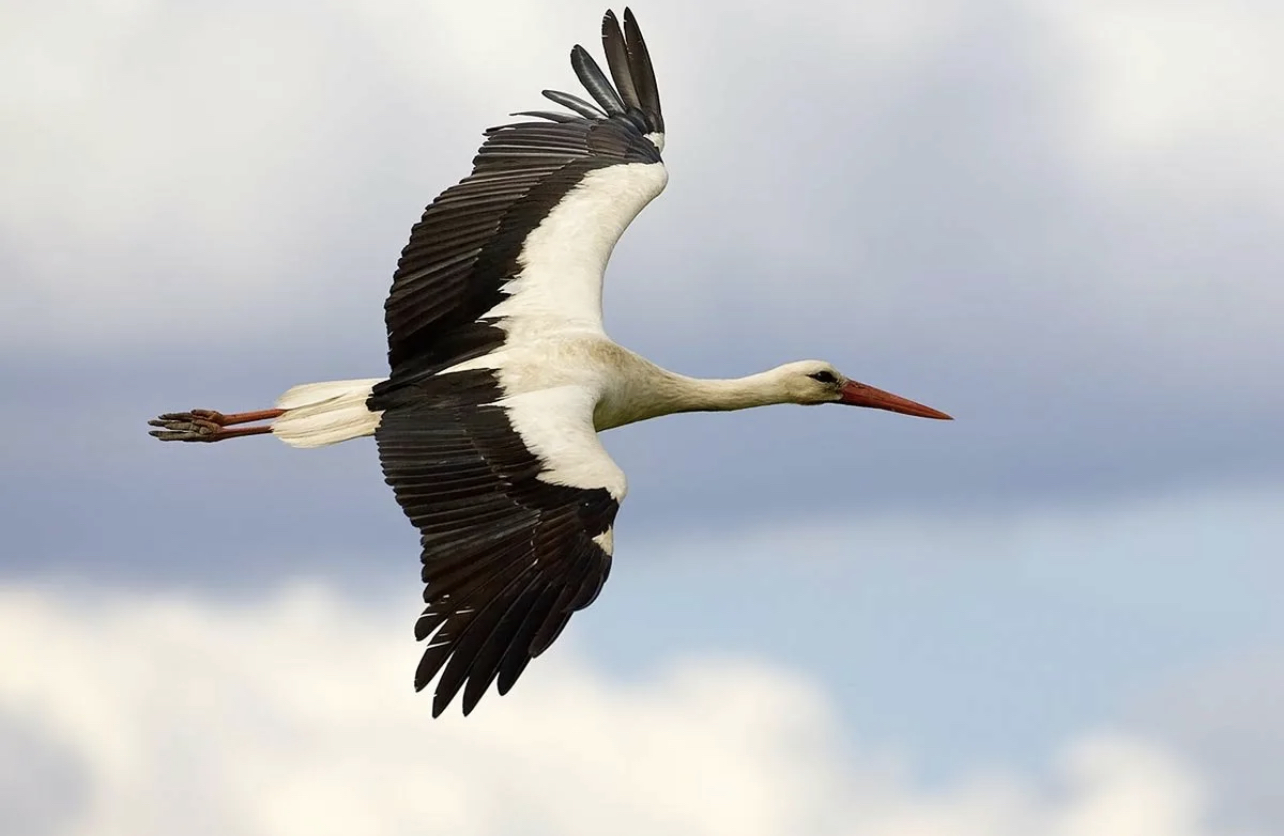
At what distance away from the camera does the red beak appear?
15.6 m

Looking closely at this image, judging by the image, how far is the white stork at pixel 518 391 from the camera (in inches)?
441

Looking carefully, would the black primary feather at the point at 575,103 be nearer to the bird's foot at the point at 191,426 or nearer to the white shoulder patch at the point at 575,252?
the white shoulder patch at the point at 575,252

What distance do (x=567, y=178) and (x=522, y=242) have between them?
0.93 m

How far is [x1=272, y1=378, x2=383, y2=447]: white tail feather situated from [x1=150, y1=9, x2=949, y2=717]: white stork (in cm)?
1

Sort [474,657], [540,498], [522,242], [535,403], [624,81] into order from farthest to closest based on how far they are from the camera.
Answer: [624,81] → [522,242] → [535,403] → [540,498] → [474,657]

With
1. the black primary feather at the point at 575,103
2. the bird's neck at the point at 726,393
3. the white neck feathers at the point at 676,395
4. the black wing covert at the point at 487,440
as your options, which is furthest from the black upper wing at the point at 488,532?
the black primary feather at the point at 575,103

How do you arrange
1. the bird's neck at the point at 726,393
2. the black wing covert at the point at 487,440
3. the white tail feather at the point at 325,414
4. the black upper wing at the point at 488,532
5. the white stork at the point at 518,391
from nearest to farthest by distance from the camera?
the black upper wing at the point at 488,532 → the black wing covert at the point at 487,440 → the white stork at the point at 518,391 → the white tail feather at the point at 325,414 → the bird's neck at the point at 726,393

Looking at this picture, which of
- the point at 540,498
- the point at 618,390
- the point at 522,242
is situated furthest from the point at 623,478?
the point at 522,242

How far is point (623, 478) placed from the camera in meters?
12.0

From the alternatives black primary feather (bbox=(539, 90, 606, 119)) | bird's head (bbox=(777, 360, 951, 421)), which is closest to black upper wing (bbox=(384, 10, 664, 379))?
black primary feather (bbox=(539, 90, 606, 119))

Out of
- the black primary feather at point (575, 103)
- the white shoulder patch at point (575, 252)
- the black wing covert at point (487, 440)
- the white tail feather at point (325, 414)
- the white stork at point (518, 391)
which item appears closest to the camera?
the black wing covert at point (487, 440)

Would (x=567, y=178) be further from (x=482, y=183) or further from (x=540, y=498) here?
(x=540, y=498)

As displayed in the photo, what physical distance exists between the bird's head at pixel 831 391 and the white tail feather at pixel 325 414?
10.1ft

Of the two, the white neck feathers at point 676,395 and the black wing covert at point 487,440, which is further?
the white neck feathers at point 676,395
